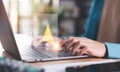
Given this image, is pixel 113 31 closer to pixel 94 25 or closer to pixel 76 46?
pixel 94 25

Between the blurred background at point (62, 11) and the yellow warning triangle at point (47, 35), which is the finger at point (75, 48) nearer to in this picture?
the yellow warning triangle at point (47, 35)

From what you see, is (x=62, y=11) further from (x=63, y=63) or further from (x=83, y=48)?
(x=63, y=63)

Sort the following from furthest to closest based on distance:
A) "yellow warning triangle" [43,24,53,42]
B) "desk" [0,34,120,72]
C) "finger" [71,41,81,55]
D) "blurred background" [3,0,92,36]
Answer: "blurred background" [3,0,92,36] < "yellow warning triangle" [43,24,53,42] < "finger" [71,41,81,55] < "desk" [0,34,120,72]

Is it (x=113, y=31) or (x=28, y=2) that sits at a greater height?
(x=113, y=31)

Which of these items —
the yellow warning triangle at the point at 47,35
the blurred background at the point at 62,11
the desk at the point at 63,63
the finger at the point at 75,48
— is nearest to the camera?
the desk at the point at 63,63

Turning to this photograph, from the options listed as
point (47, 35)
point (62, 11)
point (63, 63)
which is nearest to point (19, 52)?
point (63, 63)

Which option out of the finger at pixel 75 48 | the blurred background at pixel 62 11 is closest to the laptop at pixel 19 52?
the finger at pixel 75 48

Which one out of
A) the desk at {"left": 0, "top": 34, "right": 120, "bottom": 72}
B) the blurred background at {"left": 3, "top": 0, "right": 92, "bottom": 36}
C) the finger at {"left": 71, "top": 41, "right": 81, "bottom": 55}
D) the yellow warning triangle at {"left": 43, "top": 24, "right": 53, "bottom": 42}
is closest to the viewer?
the desk at {"left": 0, "top": 34, "right": 120, "bottom": 72}

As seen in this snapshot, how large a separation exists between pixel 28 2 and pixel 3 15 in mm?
3194

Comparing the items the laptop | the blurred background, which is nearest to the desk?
the laptop

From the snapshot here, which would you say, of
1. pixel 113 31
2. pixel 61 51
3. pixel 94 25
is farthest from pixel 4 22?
pixel 94 25

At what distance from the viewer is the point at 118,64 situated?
639mm

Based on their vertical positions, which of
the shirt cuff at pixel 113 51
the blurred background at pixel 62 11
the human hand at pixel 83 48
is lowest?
the blurred background at pixel 62 11

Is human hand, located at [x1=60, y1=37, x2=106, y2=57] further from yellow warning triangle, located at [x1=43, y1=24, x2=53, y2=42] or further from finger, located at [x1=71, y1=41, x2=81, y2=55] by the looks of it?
yellow warning triangle, located at [x1=43, y1=24, x2=53, y2=42]
